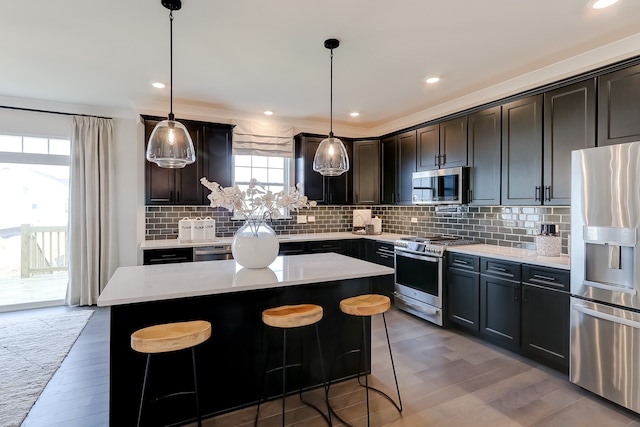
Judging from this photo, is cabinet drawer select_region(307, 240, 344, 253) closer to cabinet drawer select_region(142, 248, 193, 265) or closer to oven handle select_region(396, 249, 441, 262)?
oven handle select_region(396, 249, 441, 262)

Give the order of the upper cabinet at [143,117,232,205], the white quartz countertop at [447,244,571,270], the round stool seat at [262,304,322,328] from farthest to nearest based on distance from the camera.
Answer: the upper cabinet at [143,117,232,205] → the white quartz countertop at [447,244,571,270] → the round stool seat at [262,304,322,328]

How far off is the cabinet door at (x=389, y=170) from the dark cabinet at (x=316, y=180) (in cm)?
48

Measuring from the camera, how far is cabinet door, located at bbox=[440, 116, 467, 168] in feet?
12.5

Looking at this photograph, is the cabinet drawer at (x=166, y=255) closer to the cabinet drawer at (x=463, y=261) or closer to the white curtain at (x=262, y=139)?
the white curtain at (x=262, y=139)

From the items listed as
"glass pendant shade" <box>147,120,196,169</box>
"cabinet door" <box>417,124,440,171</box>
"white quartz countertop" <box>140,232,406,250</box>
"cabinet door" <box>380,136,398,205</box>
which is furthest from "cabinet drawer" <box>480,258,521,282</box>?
"glass pendant shade" <box>147,120,196,169</box>

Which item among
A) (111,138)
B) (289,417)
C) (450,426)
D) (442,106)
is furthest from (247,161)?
(450,426)

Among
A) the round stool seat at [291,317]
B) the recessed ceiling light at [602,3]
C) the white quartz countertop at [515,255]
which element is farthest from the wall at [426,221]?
Answer: the round stool seat at [291,317]

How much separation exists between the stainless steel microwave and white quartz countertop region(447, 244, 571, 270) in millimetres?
564

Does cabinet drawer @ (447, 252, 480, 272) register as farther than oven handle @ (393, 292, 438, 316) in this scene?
No

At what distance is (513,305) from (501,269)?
13.0 inches

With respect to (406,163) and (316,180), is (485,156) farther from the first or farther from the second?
(316,180)

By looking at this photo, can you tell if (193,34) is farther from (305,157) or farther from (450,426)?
(450,426)

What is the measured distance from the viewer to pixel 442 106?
167 inches

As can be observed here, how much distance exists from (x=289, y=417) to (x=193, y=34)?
2.80 metres
